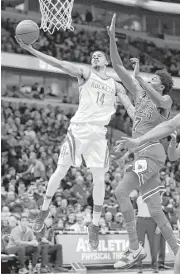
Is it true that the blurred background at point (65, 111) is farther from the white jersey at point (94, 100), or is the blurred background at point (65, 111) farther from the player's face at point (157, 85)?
the player's face at point (157, 85)

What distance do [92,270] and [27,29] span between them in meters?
7.84

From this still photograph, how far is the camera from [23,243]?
505 inches

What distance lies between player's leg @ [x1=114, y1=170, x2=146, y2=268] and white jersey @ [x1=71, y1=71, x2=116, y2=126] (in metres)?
0.93

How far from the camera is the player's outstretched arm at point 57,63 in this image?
7613 millimetres

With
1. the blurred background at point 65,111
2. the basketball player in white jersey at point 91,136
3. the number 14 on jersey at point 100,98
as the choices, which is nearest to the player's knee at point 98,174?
the basketball player in white jersey at point 91,136

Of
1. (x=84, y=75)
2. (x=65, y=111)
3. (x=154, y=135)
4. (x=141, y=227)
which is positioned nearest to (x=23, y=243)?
(x=141, y=227)

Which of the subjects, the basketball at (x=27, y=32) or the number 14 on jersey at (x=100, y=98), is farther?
the number 14 on jersey at (x=100, y=98)

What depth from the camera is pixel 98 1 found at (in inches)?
478

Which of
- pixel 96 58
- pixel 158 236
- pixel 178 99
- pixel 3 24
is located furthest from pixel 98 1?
pixel 178 99

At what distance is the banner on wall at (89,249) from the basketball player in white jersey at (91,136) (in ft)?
19.5

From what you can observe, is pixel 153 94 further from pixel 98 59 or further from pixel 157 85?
pixel 98 59

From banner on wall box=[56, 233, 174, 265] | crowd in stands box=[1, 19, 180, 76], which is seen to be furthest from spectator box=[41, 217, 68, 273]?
crowd in stands box=[1, 19, 180, 76]

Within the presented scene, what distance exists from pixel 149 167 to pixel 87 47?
17.9 meters

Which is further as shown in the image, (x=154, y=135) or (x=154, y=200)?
(x=154, y=200)
